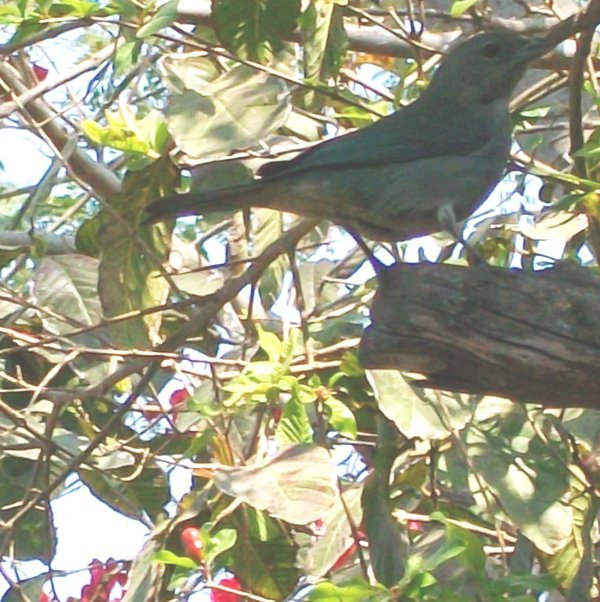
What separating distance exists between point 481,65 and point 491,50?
6 cm

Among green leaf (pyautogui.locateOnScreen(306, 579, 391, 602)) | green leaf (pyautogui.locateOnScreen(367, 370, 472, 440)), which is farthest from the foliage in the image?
green leaf (pyautogui.locateOnScreen(306, 579, 391, 602))

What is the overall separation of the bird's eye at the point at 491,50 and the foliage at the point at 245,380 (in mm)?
202

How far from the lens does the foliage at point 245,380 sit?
402 cm

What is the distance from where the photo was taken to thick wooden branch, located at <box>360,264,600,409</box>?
327 cm

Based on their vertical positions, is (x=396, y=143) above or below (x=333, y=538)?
above

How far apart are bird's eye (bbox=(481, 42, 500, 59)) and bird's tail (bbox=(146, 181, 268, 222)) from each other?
1.04m

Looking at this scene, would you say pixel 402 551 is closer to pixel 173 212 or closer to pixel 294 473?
pixel 294 473

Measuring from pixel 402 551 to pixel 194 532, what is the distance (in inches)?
28.6

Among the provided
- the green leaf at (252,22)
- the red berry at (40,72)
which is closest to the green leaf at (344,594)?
the green leaf at (252,22)

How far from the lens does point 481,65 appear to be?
4613mm

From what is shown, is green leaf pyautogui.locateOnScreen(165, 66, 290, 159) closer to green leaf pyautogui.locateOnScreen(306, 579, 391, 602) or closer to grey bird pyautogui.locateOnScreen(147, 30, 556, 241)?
grey bird pyautogui.locateOnScreen(147, 30, 556, 241)

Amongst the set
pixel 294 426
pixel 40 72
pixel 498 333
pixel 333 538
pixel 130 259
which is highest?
pixel 40 72

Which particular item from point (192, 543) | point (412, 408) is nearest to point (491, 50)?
point (412, 408)

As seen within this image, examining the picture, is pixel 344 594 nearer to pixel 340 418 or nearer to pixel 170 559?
pixel 170 559
